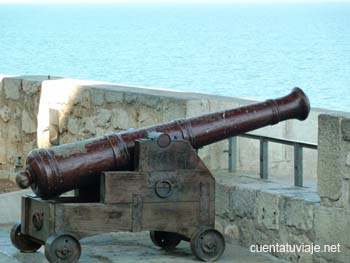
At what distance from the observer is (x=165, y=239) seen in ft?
24.6

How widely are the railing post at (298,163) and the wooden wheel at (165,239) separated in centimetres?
80

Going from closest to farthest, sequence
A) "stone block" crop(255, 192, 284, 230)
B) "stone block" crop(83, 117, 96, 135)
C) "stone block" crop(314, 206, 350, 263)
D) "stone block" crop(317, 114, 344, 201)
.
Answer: "stone block" crop(314, 206, 350, 263), "stone block" crop(317, 114, 344, 201), "stone block" crop(255, 192, 284, 230), "stone block" crop(83, 117, 96, 135)

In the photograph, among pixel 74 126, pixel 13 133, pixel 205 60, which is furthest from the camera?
pixel 205 60

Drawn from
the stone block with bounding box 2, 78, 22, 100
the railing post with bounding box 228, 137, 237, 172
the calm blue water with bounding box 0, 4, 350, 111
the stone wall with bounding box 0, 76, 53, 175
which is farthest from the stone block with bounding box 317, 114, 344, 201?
the calm blue water with bounding box 0, 4, 350, 111

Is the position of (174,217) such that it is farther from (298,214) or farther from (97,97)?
(97,97)

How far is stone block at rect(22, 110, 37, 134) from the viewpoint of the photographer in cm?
1030

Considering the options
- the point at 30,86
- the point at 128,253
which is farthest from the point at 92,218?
the point at 30,86

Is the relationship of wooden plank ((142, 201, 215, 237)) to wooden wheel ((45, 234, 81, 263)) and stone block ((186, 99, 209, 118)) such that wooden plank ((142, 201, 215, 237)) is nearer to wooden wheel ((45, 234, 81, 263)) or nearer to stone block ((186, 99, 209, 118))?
wooden wheel ((45, 234, 81, 263))

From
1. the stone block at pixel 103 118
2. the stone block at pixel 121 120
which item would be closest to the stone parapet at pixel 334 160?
the stone block at pixel 121 120

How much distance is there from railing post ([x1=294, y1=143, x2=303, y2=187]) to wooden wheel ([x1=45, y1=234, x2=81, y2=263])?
1.44 meters

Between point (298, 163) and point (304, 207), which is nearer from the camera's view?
point (304, 207)

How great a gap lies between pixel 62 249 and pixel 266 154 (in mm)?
1606

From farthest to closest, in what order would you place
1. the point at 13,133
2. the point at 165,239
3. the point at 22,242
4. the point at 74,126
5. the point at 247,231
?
the point at 13,133 < the point at 74,126 < the point at 247,231 < the point at 165,239 < the point at 22,242

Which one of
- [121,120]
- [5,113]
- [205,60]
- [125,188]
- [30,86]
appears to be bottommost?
[125,188]
